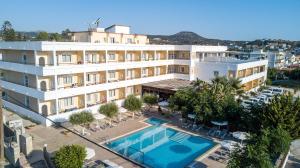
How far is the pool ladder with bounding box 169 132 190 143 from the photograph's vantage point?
84.6ft

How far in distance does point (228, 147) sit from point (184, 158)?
396 centimetres

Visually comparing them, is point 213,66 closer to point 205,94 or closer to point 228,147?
point 205,94

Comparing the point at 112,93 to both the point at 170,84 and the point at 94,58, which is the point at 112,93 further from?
the point at 170,84

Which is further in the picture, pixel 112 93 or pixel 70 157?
pixel 112 93

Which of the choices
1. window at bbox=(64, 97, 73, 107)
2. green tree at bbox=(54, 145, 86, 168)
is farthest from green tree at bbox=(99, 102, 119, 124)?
green tree at bbox=(54, 145, 86, 168)

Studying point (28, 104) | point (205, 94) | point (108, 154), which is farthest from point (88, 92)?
point (205, 94)

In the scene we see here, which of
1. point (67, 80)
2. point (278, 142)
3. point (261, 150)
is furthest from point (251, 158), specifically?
point (67, 80)

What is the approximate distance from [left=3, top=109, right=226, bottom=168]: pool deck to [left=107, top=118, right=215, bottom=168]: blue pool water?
0.89 m

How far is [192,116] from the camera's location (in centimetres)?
2828

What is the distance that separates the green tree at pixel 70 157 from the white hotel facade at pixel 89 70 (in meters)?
12.9

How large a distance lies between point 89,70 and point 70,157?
17.3m

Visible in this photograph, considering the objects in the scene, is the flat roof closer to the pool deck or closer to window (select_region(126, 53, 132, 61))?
window (select_region(126, 53, 132, 61))

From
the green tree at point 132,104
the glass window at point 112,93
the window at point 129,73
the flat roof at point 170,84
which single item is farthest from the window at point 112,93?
the green tree at point 132,104

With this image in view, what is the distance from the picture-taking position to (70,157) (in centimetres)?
1648
